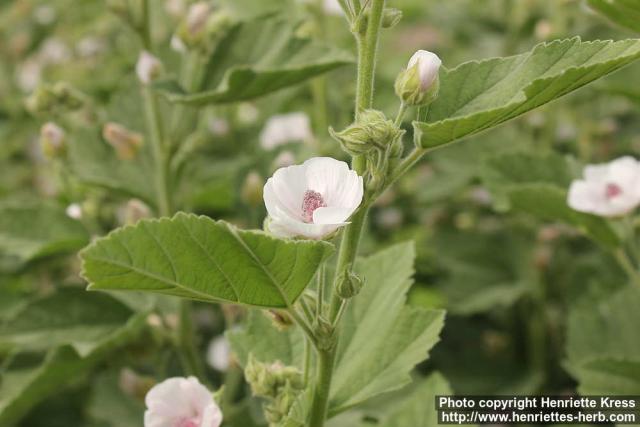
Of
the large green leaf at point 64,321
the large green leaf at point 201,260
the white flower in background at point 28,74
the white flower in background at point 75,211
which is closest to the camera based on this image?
the large green leaf at point 201,260

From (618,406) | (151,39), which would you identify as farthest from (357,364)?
(151,39)

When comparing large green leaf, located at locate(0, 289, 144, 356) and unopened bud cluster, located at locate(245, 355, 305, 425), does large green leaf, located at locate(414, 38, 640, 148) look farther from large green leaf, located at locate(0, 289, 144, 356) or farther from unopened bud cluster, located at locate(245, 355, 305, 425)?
large green leaf, located at locate(0, 289, 144, 356)

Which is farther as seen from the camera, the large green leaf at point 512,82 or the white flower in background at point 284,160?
the white flower in background at point 284,160

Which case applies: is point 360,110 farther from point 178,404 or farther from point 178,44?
point 178,44

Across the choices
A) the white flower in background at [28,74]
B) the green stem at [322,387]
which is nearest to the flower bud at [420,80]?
the green stem at [322,387]

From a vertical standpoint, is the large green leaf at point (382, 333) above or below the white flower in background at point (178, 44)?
below

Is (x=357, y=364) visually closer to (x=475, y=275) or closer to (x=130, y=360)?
(x=130, y=360)

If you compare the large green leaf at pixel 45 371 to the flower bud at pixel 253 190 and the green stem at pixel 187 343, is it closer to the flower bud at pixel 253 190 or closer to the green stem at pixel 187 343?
the green stem at pixel 187 343
